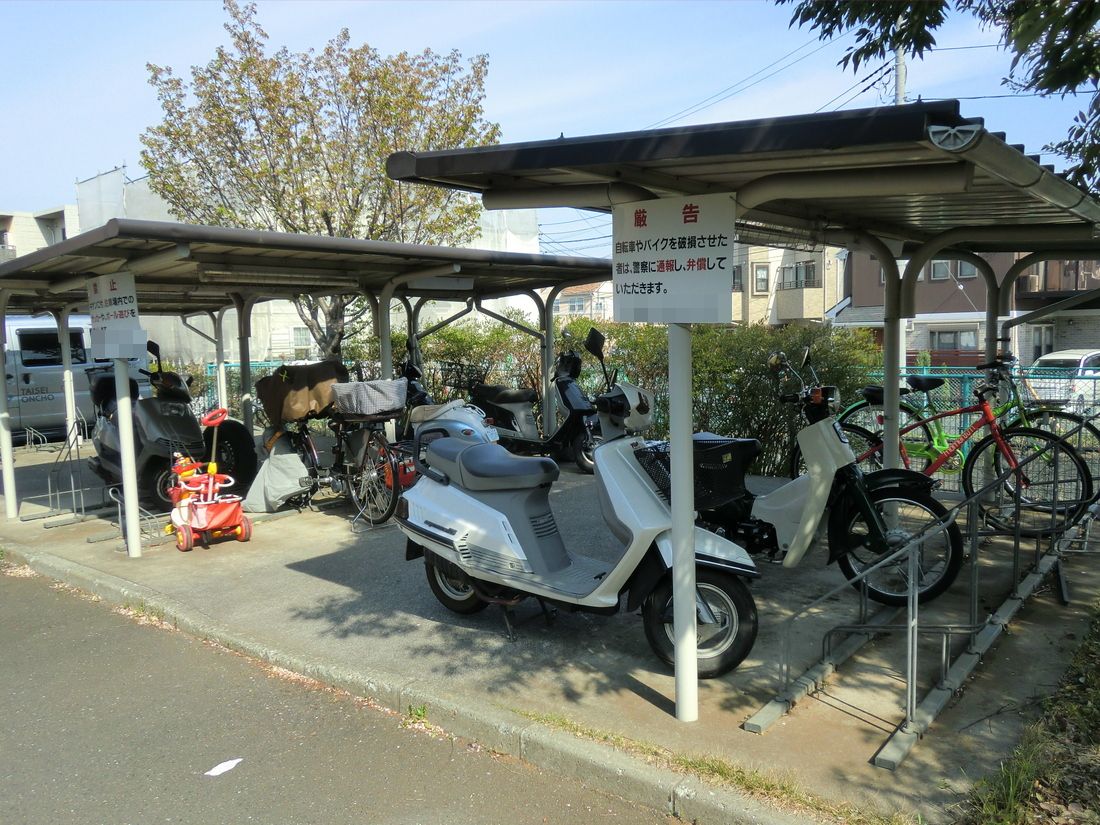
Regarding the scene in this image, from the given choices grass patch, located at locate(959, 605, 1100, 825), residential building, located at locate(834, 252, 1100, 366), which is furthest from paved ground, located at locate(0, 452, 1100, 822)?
residential building, located at locate(834, 252, 1100, 366)

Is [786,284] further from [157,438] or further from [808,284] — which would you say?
[157,438]

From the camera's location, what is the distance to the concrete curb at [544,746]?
3.05 metres

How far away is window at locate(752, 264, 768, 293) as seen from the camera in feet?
119

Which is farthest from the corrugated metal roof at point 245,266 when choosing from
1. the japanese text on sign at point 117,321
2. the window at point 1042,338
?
the window at point 1042,338

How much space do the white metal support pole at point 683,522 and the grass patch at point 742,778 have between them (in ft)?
1.09

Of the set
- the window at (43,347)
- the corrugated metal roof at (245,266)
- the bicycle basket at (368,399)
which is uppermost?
the corrugated metal roof at (245,266)

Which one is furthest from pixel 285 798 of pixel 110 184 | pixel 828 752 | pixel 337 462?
pixel 110 184

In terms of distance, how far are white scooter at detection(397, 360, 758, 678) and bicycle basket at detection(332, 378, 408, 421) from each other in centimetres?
226

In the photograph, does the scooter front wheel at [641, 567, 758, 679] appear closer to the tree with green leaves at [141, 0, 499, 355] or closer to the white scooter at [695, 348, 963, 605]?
the white scooter at [695, 348, 963, 605]

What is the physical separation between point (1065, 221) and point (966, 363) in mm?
21202

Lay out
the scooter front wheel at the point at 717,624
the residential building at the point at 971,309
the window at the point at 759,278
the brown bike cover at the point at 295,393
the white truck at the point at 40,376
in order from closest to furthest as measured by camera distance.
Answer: the scooter front wheel at the point at 717,624 < the brown bike cover at the point at 295,393 < the white truck at the point at 40,376 < the residential building at the point at 971,309 < the window at the point at 759,278

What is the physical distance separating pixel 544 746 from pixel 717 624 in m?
1.11

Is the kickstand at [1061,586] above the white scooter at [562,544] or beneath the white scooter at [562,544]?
beneath

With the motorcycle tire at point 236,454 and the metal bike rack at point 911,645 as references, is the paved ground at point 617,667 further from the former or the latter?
the motorcycle tire at point 236,454
